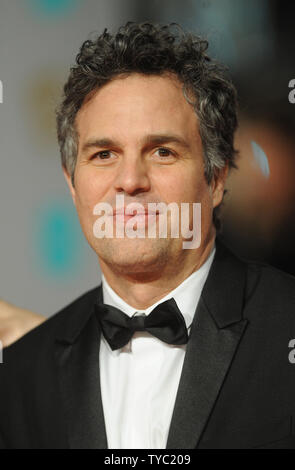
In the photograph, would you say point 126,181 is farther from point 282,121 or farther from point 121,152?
point 282,121

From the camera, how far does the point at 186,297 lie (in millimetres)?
1787

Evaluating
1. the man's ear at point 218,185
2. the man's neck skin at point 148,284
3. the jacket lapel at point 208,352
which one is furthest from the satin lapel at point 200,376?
the man's ear at point 218,185

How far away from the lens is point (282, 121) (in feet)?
6.97

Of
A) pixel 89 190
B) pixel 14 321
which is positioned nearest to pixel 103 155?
pixel 89 190

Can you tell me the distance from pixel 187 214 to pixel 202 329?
0.29m

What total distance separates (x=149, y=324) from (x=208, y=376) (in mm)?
193

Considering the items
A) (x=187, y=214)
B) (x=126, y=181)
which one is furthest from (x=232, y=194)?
(x=126, y=181)

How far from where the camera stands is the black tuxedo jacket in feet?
5.33

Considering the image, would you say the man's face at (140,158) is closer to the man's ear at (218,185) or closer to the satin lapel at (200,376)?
the man's ear at (218,185)

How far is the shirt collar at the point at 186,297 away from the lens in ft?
5.85

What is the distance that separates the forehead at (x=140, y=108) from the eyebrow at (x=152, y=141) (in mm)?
15

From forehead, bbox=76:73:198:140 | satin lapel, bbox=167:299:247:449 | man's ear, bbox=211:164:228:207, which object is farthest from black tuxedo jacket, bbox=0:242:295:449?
forehead, bbox=76:73:198:140

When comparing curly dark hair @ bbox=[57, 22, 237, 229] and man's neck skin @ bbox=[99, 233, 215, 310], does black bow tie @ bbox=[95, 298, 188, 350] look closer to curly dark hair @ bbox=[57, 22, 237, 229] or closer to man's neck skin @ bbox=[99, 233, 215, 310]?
man's neck skin @ bbox=[99, 233, 215, 310]

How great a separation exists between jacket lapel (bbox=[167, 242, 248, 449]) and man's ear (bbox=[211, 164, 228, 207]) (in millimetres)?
196
